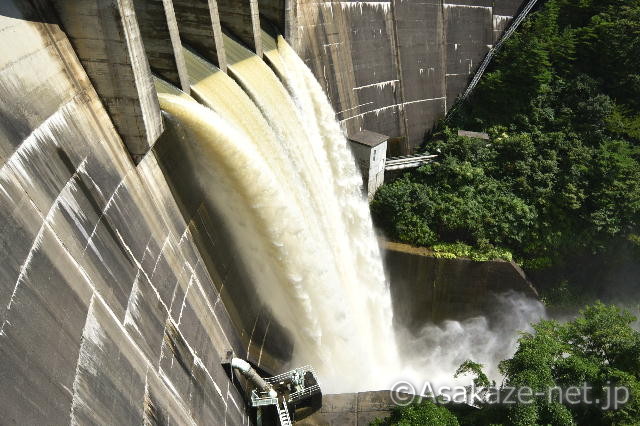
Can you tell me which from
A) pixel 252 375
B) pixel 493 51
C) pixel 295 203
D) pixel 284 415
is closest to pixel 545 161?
pixel 493 51

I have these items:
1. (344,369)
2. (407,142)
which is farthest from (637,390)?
(407,142)

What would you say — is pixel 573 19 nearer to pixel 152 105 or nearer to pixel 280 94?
pixel 280 94

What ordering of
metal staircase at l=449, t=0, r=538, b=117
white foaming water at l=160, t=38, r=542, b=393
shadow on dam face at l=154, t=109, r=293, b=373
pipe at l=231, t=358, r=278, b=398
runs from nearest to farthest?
shadow on dam face at l=154, t=109, r=293, b=373 → pipe at l=231, t=358, r=278, b=398 → white foaming water at l=160, t=38, r=542, b=393 → metal staircase at l=449, t=0, r=538, b=117

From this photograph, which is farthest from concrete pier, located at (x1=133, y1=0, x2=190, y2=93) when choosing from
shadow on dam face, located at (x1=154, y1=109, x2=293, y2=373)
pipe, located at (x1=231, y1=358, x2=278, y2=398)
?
pipe, located at (x1=231, y1=358, x2=278, y2=398)

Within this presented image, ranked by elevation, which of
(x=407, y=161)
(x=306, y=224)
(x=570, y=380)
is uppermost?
(x=306, y=224)

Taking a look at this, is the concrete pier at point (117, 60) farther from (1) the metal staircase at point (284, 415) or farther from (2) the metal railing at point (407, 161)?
(2) the metal railing at point (407, 161)

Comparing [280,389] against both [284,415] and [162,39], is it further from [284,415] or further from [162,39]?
[162,39]

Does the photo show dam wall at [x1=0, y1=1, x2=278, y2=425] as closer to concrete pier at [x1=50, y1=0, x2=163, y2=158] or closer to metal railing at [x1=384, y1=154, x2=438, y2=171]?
concrete pier at [x1=50, y1=0, x2=163, y2=158]

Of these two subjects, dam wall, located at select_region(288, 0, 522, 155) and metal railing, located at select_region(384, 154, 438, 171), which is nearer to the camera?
dam wall, located at select_region(288, 0, 522, 155)
